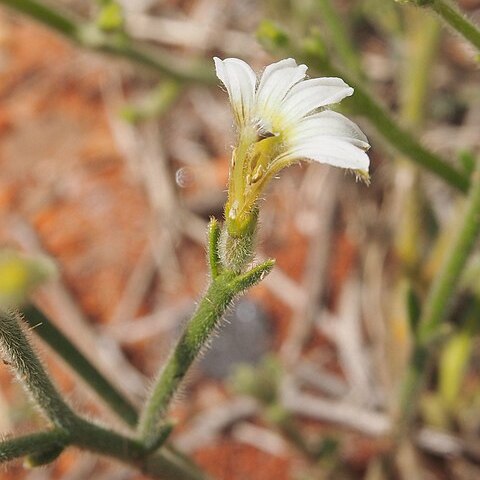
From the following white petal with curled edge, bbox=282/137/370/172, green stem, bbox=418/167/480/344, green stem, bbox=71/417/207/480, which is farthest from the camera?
green stem, bbox=418/167/480/344

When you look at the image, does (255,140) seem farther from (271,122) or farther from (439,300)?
(439,300)

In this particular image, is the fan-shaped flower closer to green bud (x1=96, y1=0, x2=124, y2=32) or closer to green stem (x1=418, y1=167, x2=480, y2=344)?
green stem (x1=418, y1=167, x2=480, y2=344)

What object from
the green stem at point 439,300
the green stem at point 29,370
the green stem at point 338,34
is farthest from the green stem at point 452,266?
the green stem at point 29,370

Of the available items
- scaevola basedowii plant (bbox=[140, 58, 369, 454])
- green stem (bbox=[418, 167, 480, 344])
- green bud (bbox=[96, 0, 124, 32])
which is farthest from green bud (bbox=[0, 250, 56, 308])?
green bud (bbox=[96, 0, 124, 32])

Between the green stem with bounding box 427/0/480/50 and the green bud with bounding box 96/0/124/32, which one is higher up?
the green bud with bounding box 96/0/124/32

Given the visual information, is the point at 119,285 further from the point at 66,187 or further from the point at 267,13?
the point at 267,13

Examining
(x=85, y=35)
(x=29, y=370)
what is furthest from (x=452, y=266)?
(x=85, y=35)
